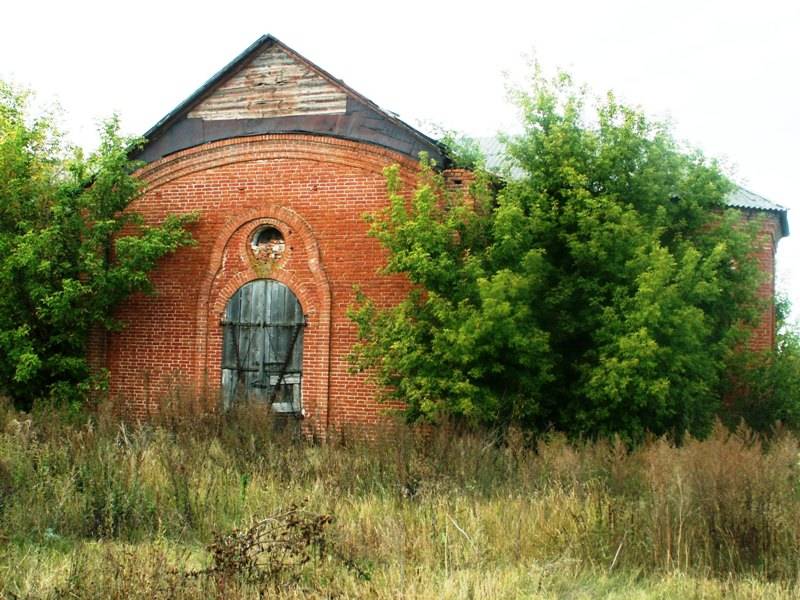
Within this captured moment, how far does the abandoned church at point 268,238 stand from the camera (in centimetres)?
1616

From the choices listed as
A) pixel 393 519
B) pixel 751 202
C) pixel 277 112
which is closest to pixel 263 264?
pixel 277 112

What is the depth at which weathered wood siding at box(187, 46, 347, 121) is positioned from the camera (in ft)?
54.7

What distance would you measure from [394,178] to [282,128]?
2.87 m

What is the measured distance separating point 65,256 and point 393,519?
10926mm

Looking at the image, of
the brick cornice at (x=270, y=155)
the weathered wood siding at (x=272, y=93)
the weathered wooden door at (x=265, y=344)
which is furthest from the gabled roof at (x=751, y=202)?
the weathered wooden door at (x=265, y=344)

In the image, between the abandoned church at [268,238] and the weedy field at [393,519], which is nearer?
the weedy field at [393,519]

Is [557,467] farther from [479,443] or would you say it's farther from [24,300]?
[24,300]

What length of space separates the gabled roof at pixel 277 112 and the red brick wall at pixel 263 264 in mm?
239

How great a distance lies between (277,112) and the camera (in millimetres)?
16984

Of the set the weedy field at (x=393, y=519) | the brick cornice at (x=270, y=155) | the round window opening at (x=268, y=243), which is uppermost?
the brick cornice at (x=270, y=155)

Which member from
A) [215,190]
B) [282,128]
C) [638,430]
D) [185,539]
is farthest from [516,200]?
[185,539]

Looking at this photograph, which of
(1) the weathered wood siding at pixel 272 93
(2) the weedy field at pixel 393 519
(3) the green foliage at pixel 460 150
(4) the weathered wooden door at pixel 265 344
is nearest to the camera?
(2) the weedy field at pixel 393 519

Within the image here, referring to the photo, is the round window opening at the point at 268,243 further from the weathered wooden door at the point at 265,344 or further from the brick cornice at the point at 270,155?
the brick cornice at the point at 270,155

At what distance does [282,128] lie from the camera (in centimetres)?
1689
